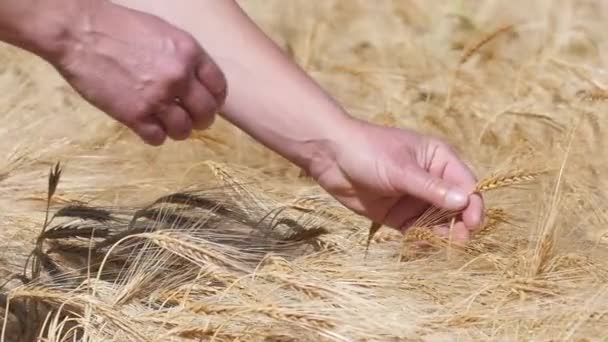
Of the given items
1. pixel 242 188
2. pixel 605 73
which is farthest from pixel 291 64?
pixel 605 73

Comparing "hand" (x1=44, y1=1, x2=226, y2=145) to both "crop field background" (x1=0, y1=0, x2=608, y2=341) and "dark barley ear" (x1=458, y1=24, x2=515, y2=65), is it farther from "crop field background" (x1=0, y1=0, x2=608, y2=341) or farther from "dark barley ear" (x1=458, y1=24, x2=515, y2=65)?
"dark barley ear" (x1=458, y1=24, x2=515, y2=65)

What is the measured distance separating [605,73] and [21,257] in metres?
1.00

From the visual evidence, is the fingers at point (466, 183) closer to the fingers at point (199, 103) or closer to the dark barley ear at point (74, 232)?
the fingers at point (199, 103)

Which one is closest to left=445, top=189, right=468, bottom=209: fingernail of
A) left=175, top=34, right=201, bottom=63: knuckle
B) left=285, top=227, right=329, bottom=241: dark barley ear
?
left=285, top=227, right=329, bottom=241: dark barley ear

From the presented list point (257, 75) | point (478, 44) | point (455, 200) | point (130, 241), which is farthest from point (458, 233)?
point (478, 44)

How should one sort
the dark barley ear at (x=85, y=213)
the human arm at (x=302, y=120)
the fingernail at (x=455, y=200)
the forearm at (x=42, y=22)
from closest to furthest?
1. the forearm at (x=42, y=22)
2. the fingernail at (x=455, y=200)
3. the human arm at (x=302, y=120)
4. the dark barley ear at (x=85, y=213)

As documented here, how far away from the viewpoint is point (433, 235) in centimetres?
164

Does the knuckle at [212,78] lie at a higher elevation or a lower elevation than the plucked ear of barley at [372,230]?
higher

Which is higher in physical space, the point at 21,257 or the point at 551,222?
the point at 551,222

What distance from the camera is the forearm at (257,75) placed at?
176 centimetres

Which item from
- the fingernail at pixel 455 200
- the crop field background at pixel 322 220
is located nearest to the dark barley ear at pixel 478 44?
the crop field background at pixel 322 220

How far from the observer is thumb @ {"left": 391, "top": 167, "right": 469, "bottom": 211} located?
1.65m

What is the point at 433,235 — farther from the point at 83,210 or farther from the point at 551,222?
the point at 83,210

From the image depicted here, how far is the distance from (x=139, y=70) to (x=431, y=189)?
1.28ft
